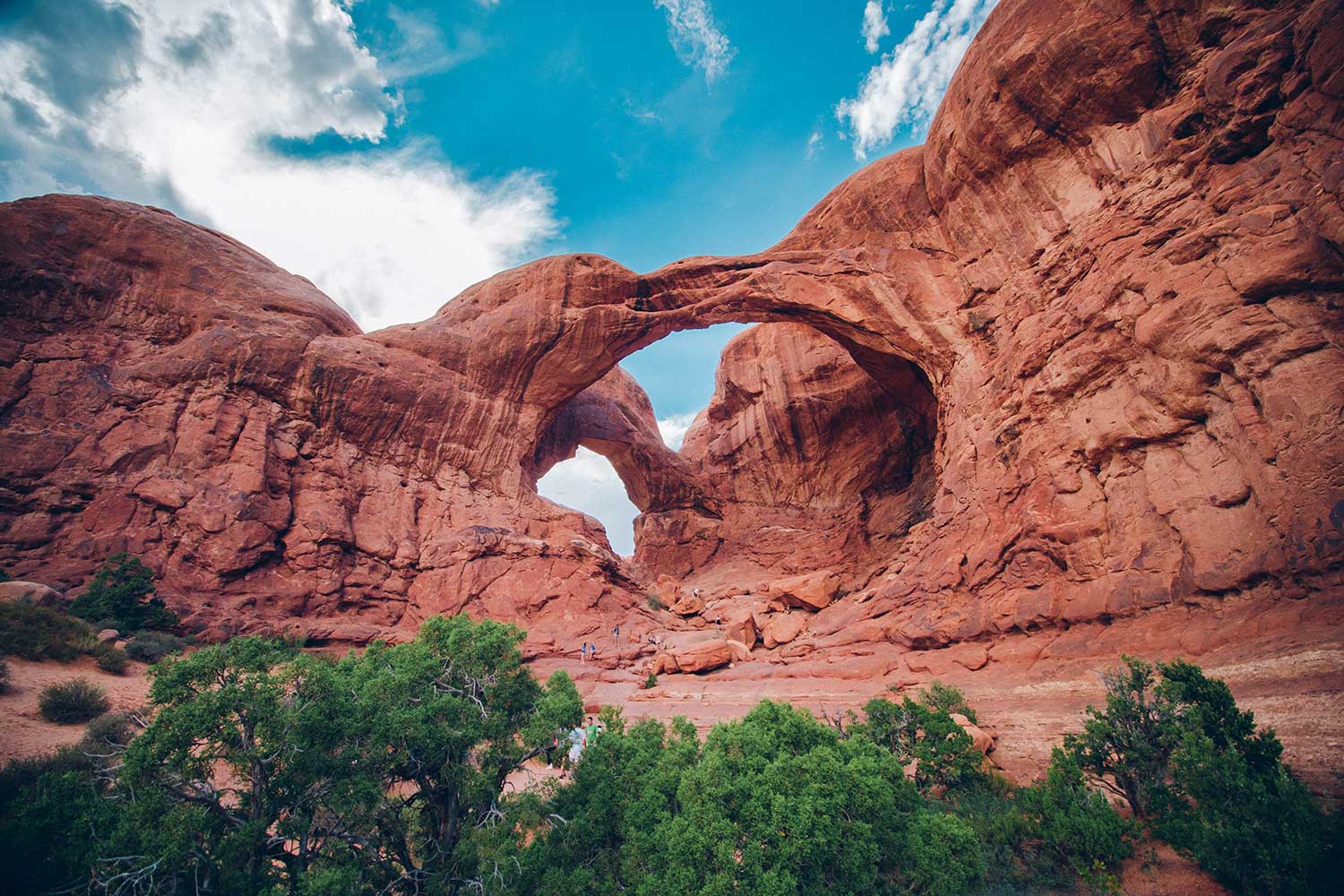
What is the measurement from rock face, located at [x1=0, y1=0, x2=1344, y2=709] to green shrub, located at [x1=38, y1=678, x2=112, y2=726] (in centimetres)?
624

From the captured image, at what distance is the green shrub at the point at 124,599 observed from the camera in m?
13.4

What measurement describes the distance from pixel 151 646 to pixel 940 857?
17.0 m

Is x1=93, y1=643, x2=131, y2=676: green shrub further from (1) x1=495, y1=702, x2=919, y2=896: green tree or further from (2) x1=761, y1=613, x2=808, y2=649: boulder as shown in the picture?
(2) x1=761, y1=613, x2=808, y2=649: boulder

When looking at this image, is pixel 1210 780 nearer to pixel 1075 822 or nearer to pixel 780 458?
pixel 1075 822

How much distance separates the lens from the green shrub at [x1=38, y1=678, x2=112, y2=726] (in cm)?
908

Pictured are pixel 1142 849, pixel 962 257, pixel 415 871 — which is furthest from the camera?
pixel 962 257

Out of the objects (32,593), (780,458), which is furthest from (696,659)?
(32,593)

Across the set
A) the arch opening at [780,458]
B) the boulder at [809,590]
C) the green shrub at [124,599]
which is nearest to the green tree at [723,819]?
the boulder at [809,590]

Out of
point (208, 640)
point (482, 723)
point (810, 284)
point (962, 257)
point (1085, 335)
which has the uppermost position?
point (810, 284)

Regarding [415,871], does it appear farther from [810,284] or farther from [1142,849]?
[810,284]

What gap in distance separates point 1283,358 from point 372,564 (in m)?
24.6

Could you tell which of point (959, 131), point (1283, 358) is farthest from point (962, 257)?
point (1283, 358)

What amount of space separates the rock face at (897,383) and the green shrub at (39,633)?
3.13 m

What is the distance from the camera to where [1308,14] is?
9133 millimetres
